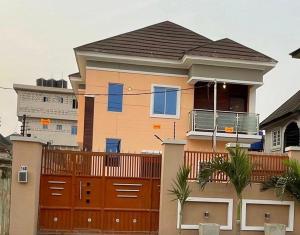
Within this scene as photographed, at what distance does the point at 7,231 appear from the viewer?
1215cm

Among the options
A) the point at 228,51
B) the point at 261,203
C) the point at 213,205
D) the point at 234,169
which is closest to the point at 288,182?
the point at 261,203

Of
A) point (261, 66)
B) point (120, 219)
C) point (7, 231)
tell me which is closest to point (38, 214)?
point (7, 231)

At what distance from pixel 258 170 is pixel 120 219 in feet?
13.7

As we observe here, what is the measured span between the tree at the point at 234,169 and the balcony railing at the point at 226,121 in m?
9.15

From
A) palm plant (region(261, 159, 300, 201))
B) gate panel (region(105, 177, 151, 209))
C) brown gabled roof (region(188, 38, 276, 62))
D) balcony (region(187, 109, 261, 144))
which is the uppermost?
brown gabled roof (region(188, 38, 276, 62))

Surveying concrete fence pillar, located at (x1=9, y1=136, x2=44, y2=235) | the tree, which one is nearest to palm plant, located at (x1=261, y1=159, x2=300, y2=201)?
the tree

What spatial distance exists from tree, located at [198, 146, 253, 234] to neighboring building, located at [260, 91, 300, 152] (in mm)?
11767

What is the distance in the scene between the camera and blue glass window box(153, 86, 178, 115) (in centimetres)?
2239

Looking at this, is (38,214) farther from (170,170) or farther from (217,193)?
(217,193)

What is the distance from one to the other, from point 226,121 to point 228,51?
3.38 meters

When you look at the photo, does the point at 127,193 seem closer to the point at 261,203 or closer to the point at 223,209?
the point at 223,209

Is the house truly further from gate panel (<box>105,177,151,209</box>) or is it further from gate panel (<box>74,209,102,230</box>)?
gate panel (<box>74,209,102,230</box>)

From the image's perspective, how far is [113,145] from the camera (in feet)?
71.4

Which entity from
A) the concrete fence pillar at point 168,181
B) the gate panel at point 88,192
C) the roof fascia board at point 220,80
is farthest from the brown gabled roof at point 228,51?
the gate panel at point 88,192
